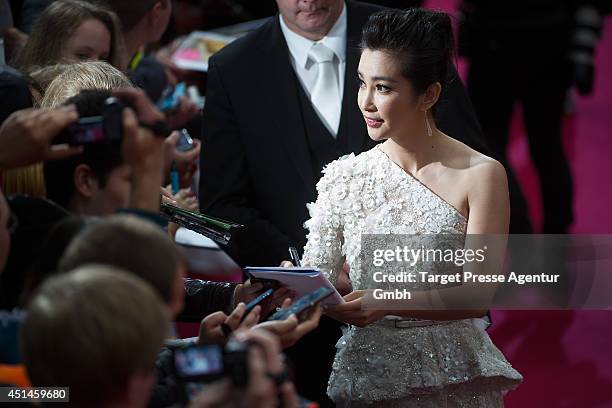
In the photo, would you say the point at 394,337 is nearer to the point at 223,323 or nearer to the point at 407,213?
the point at 407,213

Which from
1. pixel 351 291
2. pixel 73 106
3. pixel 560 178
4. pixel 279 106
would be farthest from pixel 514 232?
pixel 73 106

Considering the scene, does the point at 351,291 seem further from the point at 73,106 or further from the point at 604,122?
the point at 604,122

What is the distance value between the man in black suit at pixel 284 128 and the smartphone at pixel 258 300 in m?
0.66

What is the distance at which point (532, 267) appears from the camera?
15.4ft

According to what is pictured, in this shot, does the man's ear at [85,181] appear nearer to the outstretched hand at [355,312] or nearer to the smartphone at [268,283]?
the smartphone at [268,283]

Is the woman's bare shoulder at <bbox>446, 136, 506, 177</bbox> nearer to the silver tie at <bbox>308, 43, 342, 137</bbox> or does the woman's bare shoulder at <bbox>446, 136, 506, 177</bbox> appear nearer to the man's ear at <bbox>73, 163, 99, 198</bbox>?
the silver tie at <bbox>308, 43, 342, 137</bbox>

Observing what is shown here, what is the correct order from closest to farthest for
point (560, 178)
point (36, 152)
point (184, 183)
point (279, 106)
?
point (36, 152) → point (279, 106) → point (184, 183) → point (560, 178)

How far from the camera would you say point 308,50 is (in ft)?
11.9

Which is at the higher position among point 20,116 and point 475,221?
point 20,116

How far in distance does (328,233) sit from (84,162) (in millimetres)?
896

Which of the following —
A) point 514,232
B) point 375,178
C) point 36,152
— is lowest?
point 514,232

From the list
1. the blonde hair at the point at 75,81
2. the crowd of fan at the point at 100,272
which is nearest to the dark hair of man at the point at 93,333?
the crowd of fan at the point at 100,272

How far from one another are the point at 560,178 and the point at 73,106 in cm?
429

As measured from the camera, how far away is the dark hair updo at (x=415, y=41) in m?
2.93
